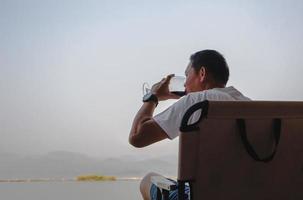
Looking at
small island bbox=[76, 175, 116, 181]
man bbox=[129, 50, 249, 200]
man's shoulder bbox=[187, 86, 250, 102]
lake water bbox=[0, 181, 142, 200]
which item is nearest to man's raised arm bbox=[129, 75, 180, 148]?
man bbox=[129, 50, 249, 200]

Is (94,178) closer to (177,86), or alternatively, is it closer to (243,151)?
(177,86)

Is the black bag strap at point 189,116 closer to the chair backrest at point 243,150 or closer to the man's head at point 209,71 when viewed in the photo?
the chair backrest at point 243,150

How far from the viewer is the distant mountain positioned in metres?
2.89

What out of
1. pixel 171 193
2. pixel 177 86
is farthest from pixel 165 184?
pixel 177 86

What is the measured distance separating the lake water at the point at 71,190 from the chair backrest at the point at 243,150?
5.69 ft

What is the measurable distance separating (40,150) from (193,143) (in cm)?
214

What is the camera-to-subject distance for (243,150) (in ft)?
3.45

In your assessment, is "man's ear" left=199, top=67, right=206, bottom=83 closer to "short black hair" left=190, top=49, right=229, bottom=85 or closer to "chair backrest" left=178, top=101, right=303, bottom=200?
"short black hair" left=190, top=49, right=229, bottom=85

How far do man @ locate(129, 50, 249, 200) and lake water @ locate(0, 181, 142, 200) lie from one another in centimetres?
129

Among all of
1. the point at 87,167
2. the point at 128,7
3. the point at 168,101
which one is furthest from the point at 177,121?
the point at 128,7

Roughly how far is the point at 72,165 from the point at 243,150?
211 cm

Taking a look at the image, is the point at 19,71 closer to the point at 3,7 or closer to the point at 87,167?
the point at 3,7

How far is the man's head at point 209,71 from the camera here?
1.56m

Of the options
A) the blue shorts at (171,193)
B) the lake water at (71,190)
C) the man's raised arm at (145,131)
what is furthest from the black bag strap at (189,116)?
the lake water at (71,190)
